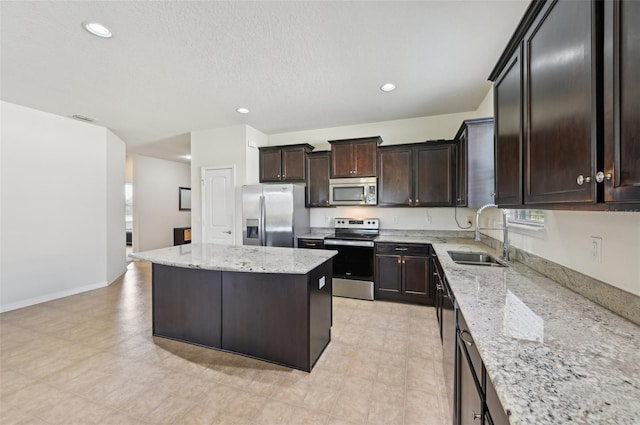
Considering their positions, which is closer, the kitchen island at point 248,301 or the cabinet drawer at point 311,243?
the kitchen island at point 248,301

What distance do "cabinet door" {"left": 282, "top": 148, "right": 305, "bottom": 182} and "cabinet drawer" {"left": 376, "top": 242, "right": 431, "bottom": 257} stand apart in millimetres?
1779

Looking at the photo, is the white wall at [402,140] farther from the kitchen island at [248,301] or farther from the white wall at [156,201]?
the white wall at [156,201]

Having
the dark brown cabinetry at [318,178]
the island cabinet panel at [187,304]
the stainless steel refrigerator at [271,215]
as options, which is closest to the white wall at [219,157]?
the stainless steel refrigerator at [271,215]

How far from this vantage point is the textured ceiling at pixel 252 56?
6.36ft

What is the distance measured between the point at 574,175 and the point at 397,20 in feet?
5.70

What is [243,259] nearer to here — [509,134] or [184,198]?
[509,134]

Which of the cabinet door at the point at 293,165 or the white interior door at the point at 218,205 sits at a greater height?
the cabinet door at the point at 293,165

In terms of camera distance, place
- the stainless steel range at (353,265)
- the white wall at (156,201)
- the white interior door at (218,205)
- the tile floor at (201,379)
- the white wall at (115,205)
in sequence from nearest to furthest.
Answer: the tile floor at (201,379) < the stainless steel range at (353,265) < the white interior door at (218,205) < the white wall at (115,205) < the white wall at (156,201)

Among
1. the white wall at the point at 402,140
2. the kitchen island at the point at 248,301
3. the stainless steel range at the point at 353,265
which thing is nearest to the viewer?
the kitchen island at the point at 248,301

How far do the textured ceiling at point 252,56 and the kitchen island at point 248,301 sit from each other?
1.87 metres

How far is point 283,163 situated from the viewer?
4.63m

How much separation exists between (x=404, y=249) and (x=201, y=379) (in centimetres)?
275

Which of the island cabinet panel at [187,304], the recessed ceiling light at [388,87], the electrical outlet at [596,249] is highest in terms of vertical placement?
the recessed ceiling light at [388,87]

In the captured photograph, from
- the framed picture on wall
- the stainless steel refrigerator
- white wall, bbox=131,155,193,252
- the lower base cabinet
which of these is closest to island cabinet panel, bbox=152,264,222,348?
the stainless steel refrigerator
